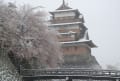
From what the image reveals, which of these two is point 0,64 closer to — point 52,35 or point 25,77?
point 25,77

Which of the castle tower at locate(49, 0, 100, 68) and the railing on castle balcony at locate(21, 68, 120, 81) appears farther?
the castle tower at locate(49, 0, 100, 68)

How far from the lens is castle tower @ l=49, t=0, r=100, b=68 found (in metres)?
39.3

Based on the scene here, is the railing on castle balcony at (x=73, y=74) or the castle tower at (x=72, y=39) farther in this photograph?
the castle tower at (x=72, y=39)

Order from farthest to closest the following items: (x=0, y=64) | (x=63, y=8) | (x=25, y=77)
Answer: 1. (x=63, y=8)
2. (x=25, y=77)
3. (x=0, y=64)

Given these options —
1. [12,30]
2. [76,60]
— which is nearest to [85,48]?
[76,60]

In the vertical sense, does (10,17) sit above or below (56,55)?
above

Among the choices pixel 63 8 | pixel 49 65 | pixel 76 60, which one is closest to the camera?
pixel 49 65

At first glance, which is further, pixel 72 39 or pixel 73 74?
pixel 72 39

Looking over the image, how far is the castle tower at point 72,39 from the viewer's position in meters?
39.3

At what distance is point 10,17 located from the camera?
2822 cm

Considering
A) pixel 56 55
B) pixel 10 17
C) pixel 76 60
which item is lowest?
pixel 76 60

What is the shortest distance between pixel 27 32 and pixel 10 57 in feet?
9.56

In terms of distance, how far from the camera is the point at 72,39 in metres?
39.6

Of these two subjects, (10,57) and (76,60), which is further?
(76,60)
